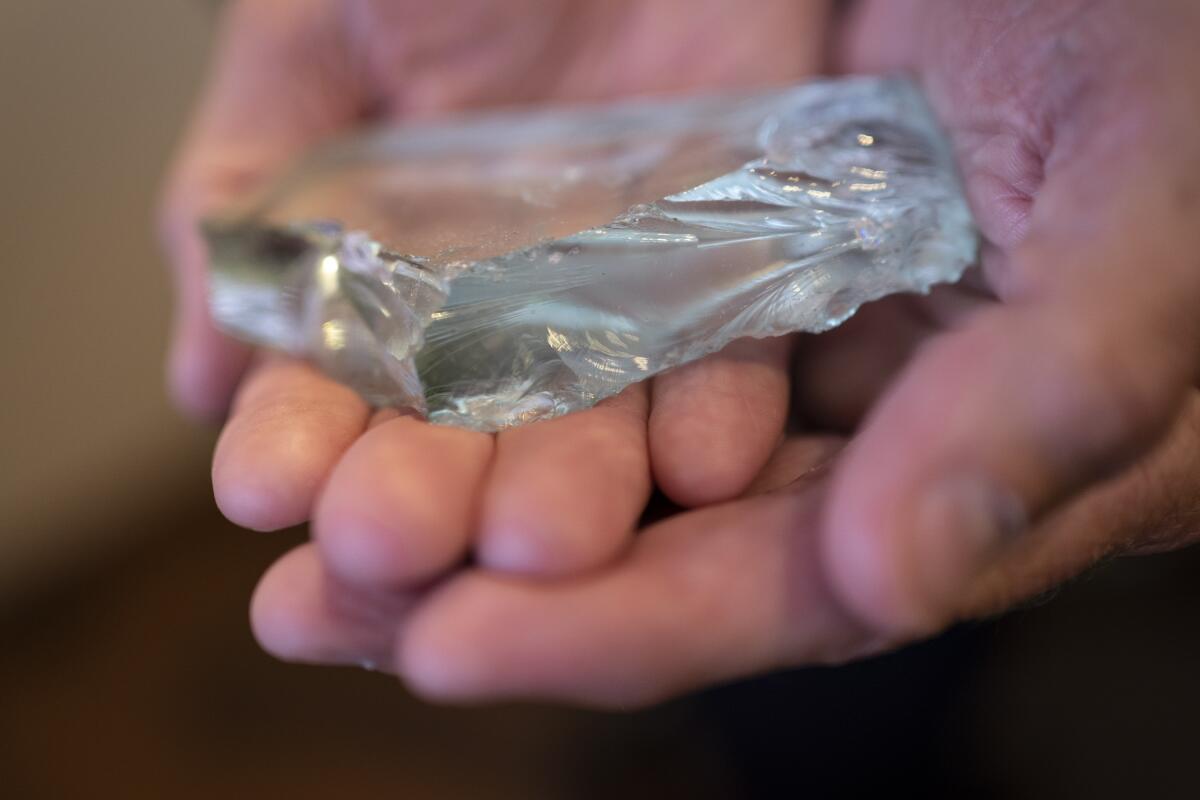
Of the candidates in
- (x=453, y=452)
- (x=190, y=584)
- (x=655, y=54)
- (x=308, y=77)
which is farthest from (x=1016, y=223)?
(x=190, y=584)

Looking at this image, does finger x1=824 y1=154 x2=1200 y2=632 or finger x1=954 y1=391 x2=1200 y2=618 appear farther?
finger x1=954 y1=391 x2=1200 y2=618

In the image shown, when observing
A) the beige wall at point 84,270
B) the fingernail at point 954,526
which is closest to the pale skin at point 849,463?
the fingernail at point 954,526

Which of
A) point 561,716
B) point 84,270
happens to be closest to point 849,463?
point 561,716

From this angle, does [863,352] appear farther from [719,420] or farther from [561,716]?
[561,716]

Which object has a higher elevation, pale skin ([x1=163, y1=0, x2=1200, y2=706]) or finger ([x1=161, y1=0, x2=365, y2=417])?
finger ([x1=161, y1=0, x2=365, y2=417])

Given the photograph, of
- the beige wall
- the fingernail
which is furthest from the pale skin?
the beige wall

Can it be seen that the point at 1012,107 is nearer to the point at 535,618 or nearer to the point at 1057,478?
the point at 1057,478

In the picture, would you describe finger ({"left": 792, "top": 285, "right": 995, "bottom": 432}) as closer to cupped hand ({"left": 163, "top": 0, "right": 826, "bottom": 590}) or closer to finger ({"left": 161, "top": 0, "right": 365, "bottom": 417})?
cupped hand ({"left": 163, "top": 0, "right": 826, "bottom": 590})

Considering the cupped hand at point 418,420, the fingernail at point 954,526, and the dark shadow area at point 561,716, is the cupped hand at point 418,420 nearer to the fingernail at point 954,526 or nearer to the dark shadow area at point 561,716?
the fingernail at point 954,526
